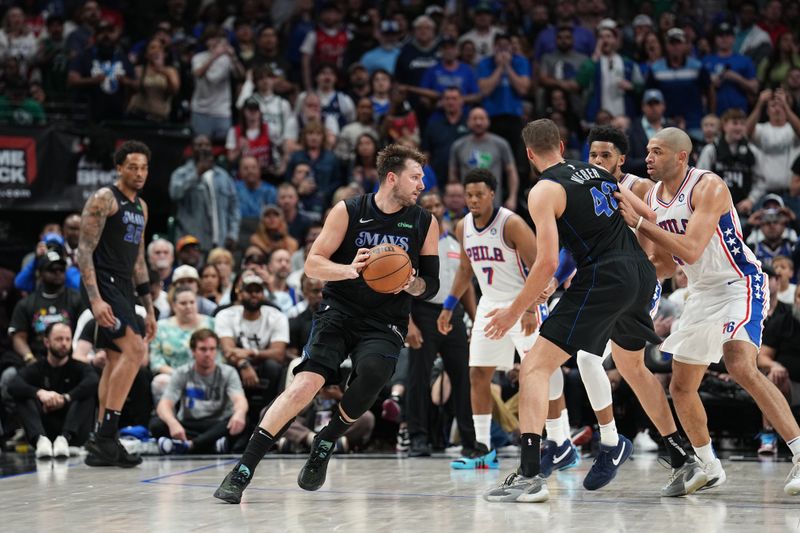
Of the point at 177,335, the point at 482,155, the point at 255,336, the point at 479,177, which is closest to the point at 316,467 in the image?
the point at 479,177

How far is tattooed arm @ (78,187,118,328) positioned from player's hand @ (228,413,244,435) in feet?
6.47

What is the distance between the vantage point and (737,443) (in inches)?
430

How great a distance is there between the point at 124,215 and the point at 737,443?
6150 millimetres

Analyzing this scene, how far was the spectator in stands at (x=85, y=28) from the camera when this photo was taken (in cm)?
1554

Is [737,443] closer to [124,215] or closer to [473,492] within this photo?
Answer: [473,492]

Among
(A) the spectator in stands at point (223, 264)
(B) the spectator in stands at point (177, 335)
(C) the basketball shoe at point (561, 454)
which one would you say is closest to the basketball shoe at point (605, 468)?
(C) the basketball shoe at point (561, 454)

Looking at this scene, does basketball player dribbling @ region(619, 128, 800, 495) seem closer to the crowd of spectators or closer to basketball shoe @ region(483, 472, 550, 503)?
basketball shoe @ region(483, 472, 550, 503)

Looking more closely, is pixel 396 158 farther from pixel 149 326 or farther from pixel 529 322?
pixel 149 326

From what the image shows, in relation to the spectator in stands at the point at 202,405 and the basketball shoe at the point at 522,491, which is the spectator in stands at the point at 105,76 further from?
the basketball shoe at the point at 522,491

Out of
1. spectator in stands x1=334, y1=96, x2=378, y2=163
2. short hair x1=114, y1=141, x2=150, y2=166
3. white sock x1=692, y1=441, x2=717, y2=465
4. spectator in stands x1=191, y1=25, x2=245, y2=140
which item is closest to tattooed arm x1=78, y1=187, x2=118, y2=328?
short hair x1=114, y1=141, x2=150, y2=166

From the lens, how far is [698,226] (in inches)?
263

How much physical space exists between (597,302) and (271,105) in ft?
29.4

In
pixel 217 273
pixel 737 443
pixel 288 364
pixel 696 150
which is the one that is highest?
pixel 696 150

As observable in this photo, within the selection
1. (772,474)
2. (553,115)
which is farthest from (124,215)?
(553,115)
